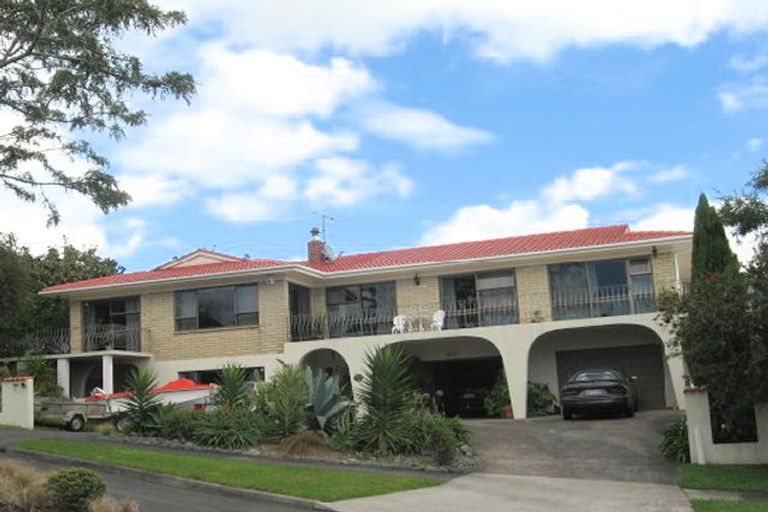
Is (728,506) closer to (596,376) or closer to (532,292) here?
(596,376)

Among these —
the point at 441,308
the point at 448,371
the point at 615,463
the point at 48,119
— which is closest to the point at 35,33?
the point at 48,119

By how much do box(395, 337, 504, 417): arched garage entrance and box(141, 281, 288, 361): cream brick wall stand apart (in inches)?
160

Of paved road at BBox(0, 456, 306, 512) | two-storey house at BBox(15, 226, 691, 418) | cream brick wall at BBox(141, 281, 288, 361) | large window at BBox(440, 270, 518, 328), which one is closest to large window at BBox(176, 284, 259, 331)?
two-storey house at BBox(15, 226, 691, 418)

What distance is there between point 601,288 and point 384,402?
1087 cm

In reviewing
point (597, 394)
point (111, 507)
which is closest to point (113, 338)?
point (597, 394)

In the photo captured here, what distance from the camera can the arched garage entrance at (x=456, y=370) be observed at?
26.5m

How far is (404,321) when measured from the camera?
85.3ft

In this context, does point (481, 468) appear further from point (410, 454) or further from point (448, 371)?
point (448, 371)

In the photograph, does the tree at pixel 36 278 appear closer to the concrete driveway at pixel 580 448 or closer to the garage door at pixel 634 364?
the concrete driveway at pixel 580 448

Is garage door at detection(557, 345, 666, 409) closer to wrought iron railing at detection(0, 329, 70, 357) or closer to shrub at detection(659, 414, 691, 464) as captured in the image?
shrub at detection(659, 414, 691, 464)

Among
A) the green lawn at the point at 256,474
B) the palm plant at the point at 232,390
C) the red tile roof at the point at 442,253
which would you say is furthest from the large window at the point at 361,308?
the green lawn at the point at 256,474

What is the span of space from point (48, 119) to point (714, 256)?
44.5 feet

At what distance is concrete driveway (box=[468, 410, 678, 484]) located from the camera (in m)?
14.9

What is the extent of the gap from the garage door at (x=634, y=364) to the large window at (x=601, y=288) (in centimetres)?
129
